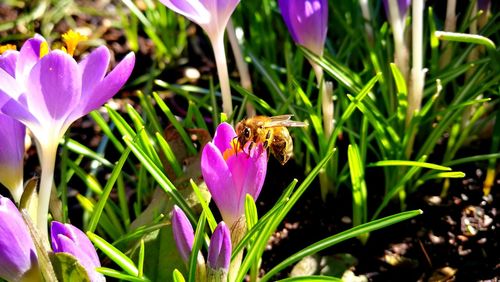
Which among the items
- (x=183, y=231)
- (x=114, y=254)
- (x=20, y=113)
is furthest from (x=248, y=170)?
(x=20, y=113)

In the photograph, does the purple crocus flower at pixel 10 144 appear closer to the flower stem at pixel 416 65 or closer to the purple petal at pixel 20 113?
the purple petal at pixel 20 113

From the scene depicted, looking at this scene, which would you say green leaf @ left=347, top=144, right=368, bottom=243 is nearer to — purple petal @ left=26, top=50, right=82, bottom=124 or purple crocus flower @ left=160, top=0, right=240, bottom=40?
purple crocus flower @ left=160, top=0, right=240, bottom=40

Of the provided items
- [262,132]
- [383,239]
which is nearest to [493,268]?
[383,239]

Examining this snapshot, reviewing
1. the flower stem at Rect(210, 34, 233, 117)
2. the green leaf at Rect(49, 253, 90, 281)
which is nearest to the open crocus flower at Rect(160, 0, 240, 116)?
the flower stem at Rect(210, 34, 233, 117)

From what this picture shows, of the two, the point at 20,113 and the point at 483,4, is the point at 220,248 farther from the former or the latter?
the point at 483,4

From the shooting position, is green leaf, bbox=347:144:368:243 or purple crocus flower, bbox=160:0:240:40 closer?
purple crocus flower, bbox=160:0:240:40

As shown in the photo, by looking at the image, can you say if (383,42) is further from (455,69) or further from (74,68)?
(74,68)
